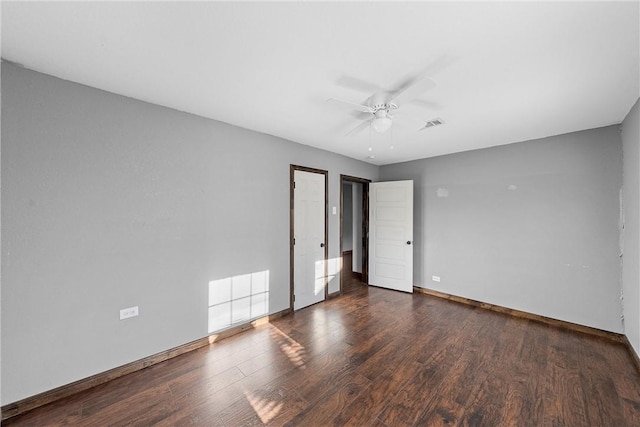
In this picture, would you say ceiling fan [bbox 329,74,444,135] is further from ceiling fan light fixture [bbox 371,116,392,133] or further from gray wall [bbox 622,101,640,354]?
gray wall [bbox 622,101,640,354]

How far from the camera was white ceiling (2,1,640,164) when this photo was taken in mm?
1333

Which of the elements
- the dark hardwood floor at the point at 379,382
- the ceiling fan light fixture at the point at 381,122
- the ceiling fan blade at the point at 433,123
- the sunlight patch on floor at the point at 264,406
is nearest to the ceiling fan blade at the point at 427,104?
the ceiling fan blade at the point at 433,123

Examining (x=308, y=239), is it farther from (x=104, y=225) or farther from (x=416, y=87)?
(x=416, y=87)

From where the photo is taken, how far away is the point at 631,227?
8.47 ft

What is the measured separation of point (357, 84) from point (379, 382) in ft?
8.41

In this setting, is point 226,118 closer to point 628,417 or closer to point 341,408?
point 341,408

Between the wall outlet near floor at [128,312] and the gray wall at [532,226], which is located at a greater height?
the gray wall at [532,226]

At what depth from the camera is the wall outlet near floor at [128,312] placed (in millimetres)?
2256

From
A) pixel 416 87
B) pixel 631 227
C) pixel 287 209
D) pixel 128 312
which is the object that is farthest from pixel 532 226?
pixel 128 312

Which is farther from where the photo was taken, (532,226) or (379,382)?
(532,226)

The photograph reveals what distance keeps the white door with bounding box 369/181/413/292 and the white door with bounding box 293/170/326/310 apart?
4.52 feet

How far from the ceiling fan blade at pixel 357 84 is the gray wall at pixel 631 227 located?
8.53 feet

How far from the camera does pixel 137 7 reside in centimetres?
131

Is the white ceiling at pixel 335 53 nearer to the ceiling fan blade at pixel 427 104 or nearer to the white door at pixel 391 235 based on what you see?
the ceiling fan blade at pixel 427 104
